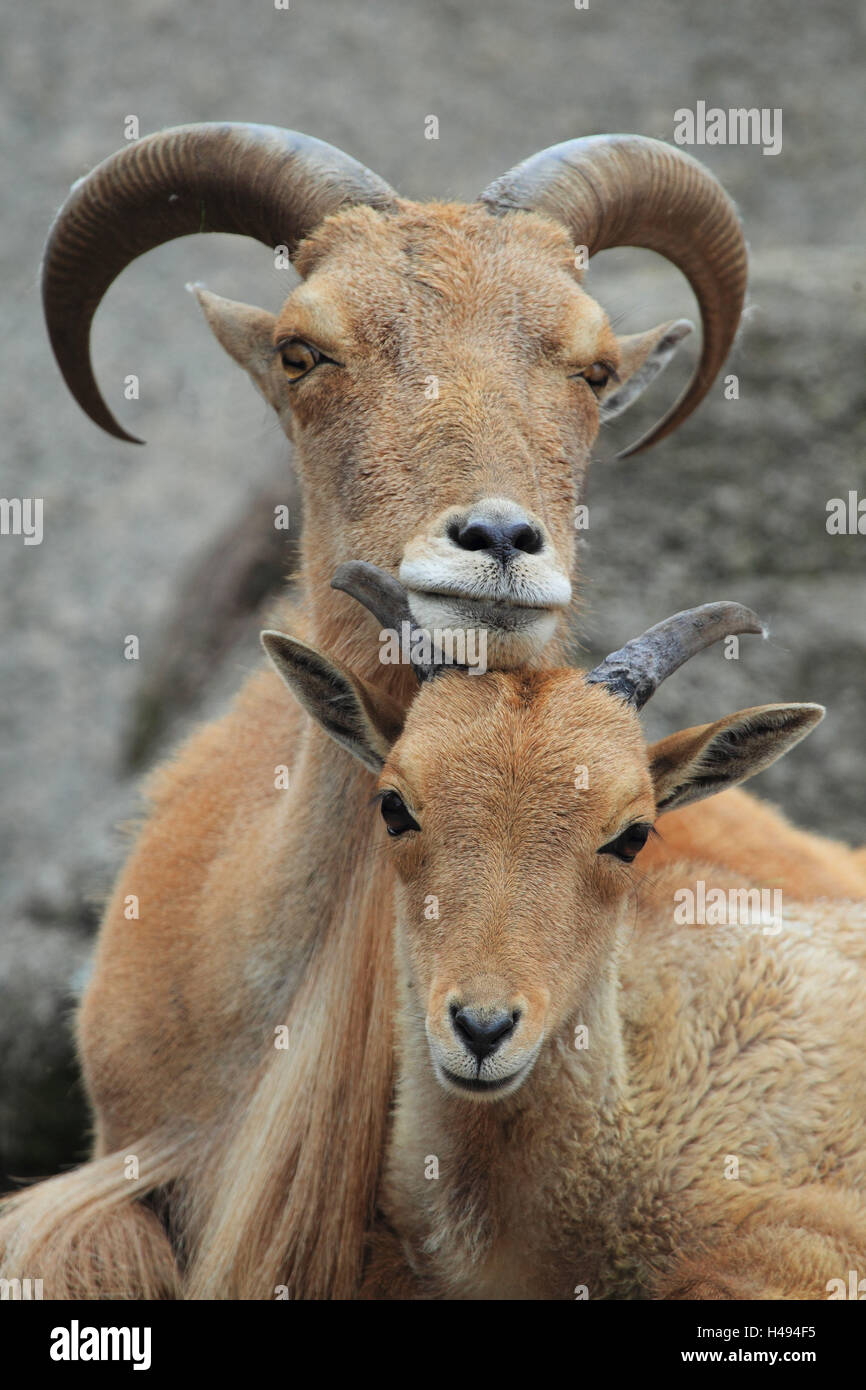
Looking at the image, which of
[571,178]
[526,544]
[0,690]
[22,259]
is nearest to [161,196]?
[571,178]

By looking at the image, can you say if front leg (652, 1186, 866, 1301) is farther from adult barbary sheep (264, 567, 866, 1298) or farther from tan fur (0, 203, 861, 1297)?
tan fur (0, 203, 861, 1297)

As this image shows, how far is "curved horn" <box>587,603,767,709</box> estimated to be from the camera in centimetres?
445

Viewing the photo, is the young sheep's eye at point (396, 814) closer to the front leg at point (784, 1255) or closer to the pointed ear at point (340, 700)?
the pointed ear at point (340, 700)

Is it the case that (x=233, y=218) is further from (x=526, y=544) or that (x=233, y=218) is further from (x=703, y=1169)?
(x=703, y=1169)

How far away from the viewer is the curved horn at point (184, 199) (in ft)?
18.5

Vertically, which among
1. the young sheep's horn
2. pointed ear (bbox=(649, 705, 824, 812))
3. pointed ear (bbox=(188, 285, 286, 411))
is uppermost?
pointed ear (bbox=(188, 285, 286, 411))

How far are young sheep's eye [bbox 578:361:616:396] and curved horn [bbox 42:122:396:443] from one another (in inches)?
38.8

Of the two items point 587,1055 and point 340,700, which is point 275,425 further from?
point 587,1055

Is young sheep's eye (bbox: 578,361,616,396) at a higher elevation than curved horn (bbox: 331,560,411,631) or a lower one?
higher

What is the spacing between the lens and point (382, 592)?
14.9 feet

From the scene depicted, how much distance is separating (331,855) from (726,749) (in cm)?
147

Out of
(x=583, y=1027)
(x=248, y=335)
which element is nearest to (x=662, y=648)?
(x=583, y=1027)

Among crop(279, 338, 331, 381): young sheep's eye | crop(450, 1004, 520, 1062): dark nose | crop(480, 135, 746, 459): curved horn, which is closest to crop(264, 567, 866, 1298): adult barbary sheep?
crop(450, 1004, 520, 1062): dark nose

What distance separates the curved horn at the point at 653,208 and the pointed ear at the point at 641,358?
237 millimetres
